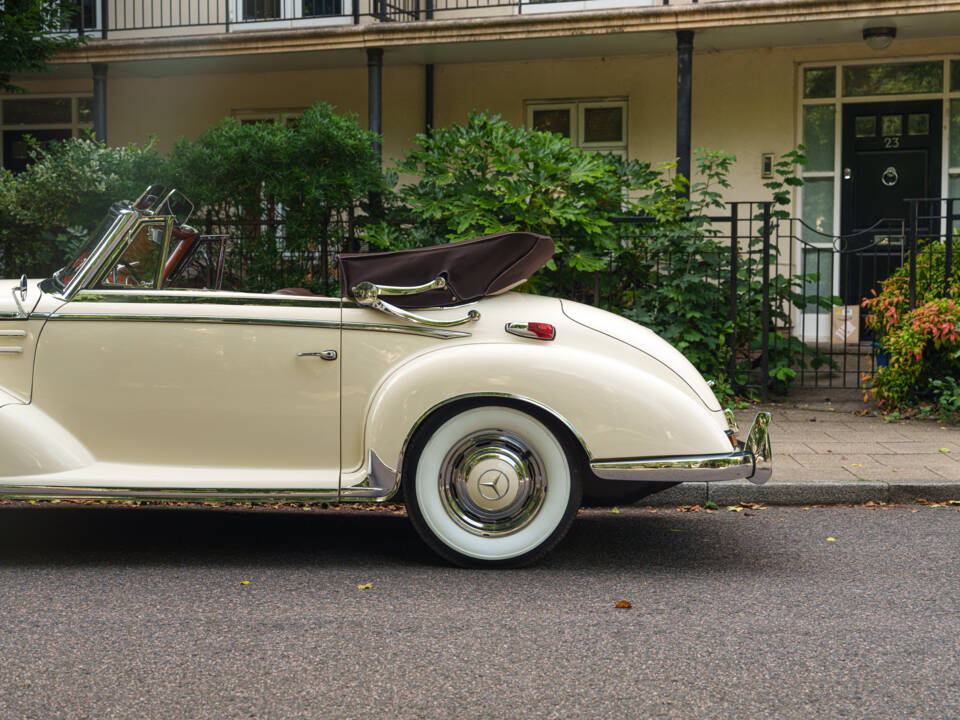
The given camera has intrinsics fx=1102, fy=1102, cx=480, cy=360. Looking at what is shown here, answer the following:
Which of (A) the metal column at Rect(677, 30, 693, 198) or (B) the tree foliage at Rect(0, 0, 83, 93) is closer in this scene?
(B) the tree foliage at Rect(0, 0, 83, 93)

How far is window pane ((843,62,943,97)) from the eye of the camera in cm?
1314

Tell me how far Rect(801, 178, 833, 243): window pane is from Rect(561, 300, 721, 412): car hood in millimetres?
9231

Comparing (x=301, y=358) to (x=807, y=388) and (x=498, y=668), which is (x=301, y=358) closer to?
(x=498, y=668)

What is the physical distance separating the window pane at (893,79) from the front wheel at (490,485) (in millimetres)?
10309

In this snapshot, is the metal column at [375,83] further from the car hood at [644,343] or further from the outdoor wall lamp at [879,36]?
the car hood at [644,343]

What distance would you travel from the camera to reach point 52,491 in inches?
182

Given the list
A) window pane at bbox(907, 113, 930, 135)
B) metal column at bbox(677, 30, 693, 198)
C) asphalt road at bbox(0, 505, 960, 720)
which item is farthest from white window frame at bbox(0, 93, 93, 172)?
asphalt road at bbox(0, 505, 960, 720)

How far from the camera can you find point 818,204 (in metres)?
13.5

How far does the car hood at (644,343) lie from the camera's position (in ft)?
15.7

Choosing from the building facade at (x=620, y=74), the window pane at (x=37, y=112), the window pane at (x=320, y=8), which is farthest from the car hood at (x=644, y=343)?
the window pane at (x=37, y=112)

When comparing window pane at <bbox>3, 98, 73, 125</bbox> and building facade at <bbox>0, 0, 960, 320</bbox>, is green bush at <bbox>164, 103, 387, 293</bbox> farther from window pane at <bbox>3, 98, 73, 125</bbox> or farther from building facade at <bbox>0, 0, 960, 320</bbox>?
window pane at <bbox>3, 98, 73, 125</bbox>

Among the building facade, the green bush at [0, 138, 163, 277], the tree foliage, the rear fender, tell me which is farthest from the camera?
the building facade

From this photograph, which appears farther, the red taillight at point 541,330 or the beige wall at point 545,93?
the beige wall at point 545,93

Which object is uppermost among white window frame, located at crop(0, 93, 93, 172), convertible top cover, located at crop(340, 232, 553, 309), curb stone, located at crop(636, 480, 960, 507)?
white window frame, located at crop(0, 93, 93, 172)
